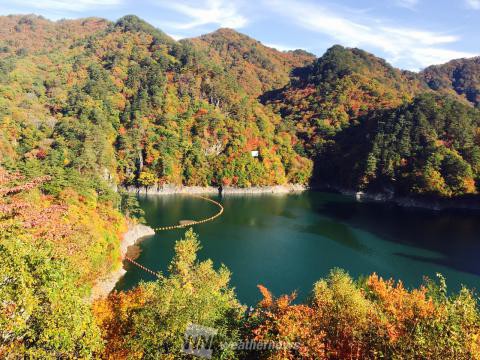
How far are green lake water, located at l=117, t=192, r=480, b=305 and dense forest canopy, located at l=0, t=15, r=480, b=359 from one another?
4634 mm

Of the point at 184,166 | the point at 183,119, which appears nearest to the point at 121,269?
the point at 184,166

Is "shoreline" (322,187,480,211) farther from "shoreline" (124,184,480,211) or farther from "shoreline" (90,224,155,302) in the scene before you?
"shoreline" (90,224,155,302)

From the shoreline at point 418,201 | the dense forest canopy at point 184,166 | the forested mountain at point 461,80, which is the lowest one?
the shoreline at point 418,201

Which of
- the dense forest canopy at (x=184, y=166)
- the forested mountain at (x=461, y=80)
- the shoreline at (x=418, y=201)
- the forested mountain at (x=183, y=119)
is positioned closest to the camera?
the dense forest canopy at (x=184, y=166)

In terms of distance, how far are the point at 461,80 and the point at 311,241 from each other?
6814 inches

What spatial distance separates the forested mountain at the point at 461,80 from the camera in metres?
178

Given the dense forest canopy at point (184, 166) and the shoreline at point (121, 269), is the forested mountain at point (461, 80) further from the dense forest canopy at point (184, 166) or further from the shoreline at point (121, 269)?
the shoreline at point (121, 269)

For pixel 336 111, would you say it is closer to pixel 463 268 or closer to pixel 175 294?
pixel 463 268

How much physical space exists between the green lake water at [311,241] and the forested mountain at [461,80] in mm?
123505

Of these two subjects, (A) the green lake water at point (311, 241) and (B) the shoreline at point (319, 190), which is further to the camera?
(B) the shoreline at point (319, 190)

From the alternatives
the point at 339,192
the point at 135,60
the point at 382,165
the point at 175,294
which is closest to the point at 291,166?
the point at 339,192

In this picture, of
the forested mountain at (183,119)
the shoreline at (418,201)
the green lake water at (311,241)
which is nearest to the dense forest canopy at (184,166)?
the forested mountain at (183,119)

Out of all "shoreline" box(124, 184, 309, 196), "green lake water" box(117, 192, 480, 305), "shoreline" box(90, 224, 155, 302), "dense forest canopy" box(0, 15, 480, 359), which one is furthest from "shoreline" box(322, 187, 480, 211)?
"shoreline" box(90, 224, 155, 302)

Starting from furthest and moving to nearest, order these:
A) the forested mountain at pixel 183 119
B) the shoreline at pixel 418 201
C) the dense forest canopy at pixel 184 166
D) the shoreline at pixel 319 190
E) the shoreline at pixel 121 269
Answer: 1. the forested mountain at pixel 183 119
2. the shoreline at pixel 319 190
3. the shoreline at pixel 418 201
4. the shoreline at pixel 121 269
5. the dense forest canopy at pixel 184 166
